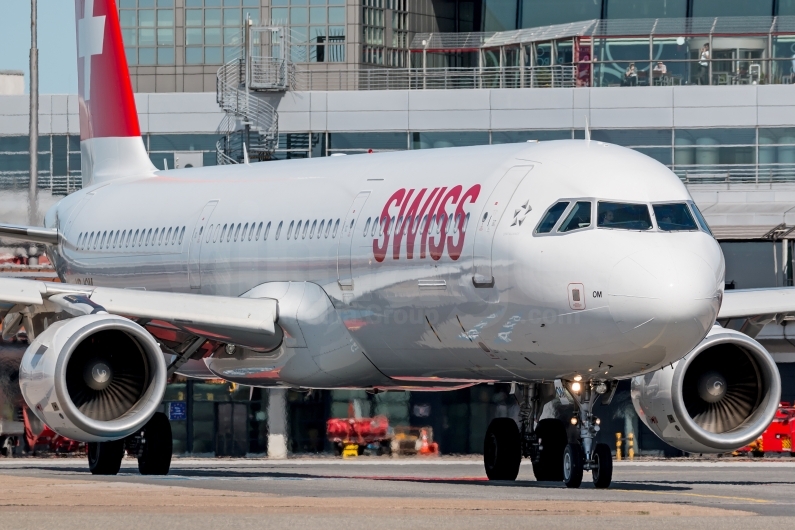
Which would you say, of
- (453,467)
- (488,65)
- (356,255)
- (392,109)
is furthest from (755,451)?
(488,65)

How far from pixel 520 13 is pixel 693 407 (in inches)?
1613

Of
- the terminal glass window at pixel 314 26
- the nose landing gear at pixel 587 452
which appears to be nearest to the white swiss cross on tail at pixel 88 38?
the nose landing gear at pixel 587 452

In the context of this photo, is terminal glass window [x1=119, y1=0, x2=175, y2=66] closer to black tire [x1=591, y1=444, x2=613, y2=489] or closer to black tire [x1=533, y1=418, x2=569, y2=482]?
black tire [x1=533, y1=418, x2=569, y2=482]

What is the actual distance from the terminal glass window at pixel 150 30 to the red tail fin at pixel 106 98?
94.7 ft

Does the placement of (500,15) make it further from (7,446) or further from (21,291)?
(21,291)

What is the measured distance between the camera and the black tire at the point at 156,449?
984 inches

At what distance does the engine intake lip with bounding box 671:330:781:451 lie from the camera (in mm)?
21781

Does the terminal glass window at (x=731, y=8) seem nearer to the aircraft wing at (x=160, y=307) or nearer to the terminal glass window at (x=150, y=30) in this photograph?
the terminal glass window at (x=150, y=30)

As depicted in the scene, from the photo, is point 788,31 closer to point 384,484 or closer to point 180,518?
point 384,484

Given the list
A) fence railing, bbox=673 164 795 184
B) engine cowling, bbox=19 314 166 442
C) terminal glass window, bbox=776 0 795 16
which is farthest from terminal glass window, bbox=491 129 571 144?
engine cowling, bbox=19 314 166 442

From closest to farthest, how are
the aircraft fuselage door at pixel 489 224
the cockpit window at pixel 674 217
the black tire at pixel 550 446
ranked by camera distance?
the cockpit window at pixel 674 217 < the aircraft fuselage door at pixel 489 224 < the black tire at pixel 550 446

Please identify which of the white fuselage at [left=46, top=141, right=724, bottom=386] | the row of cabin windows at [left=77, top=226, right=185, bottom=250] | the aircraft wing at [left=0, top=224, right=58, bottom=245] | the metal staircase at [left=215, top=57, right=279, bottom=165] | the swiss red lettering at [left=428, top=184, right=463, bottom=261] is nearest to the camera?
the white fuselage at [left=46, top=141, right=724, bottom=386]

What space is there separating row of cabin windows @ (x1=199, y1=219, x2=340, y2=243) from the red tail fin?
17.7ft

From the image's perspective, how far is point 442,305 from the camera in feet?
69.5
